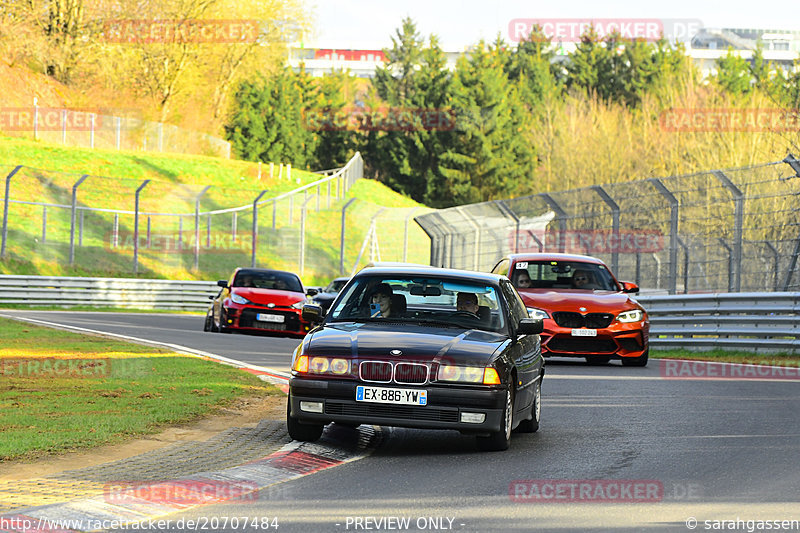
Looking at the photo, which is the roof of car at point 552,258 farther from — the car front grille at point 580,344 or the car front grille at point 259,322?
the car front grille at point 259,322

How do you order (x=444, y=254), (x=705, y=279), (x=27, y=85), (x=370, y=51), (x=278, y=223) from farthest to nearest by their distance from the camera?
(x=370, y=51) < (x=27, y=85) < (x=278, y=223) < (x=444, y=254) < (x=705, y=279)

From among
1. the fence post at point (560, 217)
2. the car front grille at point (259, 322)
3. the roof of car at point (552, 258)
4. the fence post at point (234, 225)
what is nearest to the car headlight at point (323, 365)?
the roof of car at point (552, 258)

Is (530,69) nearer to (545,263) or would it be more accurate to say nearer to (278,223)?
(278,223)

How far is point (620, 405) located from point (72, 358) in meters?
7.16

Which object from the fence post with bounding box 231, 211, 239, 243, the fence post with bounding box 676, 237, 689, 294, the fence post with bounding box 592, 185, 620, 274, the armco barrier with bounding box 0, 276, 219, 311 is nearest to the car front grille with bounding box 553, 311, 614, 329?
the fence post with bounding box 676, 237, 689, 294

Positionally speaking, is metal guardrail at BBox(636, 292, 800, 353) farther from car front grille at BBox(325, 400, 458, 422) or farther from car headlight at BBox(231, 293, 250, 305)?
car front grille at BBox(325, 400, 458, 422)

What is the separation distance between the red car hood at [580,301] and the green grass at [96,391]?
5.10 m

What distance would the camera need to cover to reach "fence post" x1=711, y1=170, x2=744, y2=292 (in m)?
21.2

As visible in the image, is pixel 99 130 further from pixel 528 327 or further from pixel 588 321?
pixel 528 327

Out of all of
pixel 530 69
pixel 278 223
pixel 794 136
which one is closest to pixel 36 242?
pixel 278 223

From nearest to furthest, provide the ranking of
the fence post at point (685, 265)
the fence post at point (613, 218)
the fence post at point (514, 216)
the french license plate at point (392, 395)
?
the french license plate at point (392, 395)
the fence post at point (685, 265)
the fence post at point (613, 218)
the fence post at point (514, 216)

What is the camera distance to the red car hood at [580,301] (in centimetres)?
1825

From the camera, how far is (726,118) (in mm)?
55344

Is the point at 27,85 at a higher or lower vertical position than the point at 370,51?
lower
